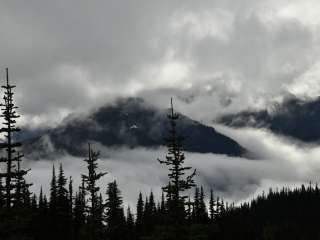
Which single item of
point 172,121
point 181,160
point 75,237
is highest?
point 172,121

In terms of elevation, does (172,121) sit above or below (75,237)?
above

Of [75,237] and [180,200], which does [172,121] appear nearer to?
[180,200]

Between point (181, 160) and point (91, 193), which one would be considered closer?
point (181, 160)

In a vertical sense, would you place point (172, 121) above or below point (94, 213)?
above

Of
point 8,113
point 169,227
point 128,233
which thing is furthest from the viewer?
point 128,233

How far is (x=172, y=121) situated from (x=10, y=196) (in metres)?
11.2

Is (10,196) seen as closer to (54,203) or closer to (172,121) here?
(172,121)

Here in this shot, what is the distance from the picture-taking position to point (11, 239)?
1151 inches

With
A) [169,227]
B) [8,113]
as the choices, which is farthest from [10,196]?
[169,227]

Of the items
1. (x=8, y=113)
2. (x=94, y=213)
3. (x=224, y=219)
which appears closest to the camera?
(x=8, y=113)

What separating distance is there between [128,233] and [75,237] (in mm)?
18962

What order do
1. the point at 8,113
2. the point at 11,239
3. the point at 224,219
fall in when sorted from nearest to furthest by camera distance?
the point at 11,239 < the point at 8,113 < the point at 224,219

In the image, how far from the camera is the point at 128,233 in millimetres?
102062

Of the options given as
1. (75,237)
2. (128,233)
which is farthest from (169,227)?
(128,233)
